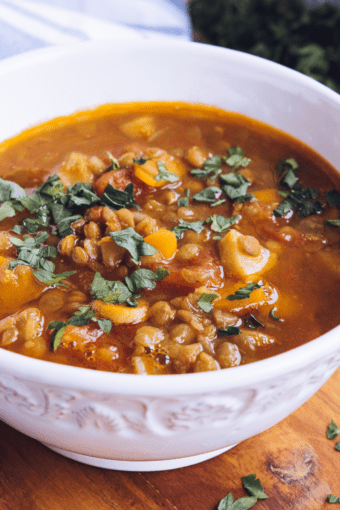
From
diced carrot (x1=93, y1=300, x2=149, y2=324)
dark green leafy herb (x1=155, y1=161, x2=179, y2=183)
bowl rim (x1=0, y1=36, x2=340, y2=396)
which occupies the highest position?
bowl rim (x1=0, y1=36, x2=340, y2=396)

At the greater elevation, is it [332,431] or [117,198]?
[117,198]

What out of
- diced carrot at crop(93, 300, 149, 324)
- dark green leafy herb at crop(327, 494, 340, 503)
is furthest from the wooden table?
diced carrot at crop(93, 300, 149, 324)

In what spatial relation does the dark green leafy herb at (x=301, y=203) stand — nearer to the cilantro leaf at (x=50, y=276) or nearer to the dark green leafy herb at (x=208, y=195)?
the dark green leafy herb at (x=208, y=195)

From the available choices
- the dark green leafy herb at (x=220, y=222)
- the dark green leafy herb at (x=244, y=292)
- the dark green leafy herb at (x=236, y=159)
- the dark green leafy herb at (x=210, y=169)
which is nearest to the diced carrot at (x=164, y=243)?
the dark green leafy herb at (x=220, y=222)

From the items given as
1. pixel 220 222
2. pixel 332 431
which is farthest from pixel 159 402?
pixel 220 222

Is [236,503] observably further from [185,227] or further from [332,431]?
[185,227]

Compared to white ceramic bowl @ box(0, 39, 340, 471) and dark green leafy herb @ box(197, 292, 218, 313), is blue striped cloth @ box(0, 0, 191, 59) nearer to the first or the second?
white ceramic bowl @ box(0, 39, 340, 471)

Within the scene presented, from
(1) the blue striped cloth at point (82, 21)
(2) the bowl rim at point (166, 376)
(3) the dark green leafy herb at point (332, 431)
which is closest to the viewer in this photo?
(2) the bowl rim at point (166, 376)
